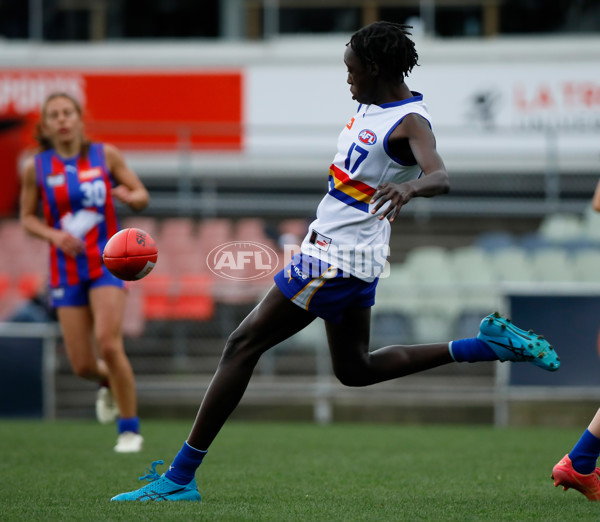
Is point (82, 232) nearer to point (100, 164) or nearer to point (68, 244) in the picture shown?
point (68, 244)

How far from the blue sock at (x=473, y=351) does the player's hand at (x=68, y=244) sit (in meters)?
3.07

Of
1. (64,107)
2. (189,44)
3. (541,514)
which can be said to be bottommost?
(541,514)

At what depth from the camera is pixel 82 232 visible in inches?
277

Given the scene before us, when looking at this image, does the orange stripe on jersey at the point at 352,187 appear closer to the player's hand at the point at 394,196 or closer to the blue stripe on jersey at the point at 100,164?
the player's hand at the point at 394,196

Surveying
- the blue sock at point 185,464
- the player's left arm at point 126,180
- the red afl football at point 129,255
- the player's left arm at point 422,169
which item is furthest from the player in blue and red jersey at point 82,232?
the player's left arm at point 422,169

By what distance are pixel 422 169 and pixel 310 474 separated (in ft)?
8.45

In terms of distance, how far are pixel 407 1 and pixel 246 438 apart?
10.9 metres

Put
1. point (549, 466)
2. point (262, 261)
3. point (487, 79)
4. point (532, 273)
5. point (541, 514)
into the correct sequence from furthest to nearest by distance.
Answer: point (487, 79) < point (532, 273) < point (549, 466) < point (262, 261) < point (541, 514)

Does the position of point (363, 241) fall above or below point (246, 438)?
above

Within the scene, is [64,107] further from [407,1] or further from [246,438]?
[407,1]

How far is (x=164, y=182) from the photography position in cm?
1725

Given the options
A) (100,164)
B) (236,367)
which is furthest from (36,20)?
(236,367)

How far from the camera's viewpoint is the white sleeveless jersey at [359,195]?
4.45m

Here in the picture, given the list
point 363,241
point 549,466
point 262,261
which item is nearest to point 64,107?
point 262,261
